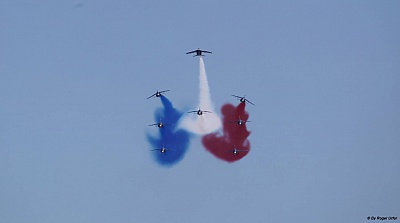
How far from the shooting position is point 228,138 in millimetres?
64312

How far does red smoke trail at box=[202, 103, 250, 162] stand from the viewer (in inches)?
2530

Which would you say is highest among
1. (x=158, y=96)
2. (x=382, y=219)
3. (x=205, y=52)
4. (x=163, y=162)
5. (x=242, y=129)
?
(x=205, y=52)

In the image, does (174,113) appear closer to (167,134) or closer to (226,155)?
(167,134)

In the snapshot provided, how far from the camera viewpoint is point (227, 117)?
64.6m

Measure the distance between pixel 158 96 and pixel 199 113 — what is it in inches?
308

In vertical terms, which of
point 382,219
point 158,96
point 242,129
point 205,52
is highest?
point 205,52

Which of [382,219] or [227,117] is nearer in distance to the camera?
[227,117]

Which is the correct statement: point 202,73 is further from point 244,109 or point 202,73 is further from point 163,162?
point 163,162

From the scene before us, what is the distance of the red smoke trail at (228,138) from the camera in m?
64.2

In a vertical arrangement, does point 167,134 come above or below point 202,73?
below

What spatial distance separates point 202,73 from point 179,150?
45.9ft

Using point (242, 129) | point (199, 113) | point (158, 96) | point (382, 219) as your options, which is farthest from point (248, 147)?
point (382, 219)

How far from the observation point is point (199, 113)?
62781 mm

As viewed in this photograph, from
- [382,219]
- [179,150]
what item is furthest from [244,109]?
[382,219]
